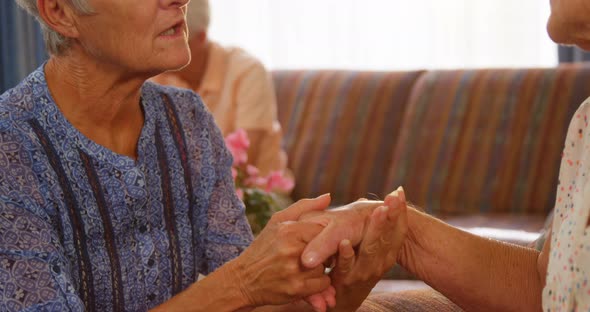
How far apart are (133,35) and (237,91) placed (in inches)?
81.5

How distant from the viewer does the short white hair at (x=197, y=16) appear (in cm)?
348

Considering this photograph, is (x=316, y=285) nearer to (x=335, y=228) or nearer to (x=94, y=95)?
(x=335, y=228)

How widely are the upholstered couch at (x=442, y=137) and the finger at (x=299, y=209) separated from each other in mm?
1492

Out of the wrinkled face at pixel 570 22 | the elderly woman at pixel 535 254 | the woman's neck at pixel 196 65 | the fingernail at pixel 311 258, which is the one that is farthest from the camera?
the woman's neck at pixel 196 65

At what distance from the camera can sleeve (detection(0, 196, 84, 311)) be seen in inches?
56.6

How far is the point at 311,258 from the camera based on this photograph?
154 cm

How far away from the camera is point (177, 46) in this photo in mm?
1658

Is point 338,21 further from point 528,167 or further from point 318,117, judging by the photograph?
point 528,167

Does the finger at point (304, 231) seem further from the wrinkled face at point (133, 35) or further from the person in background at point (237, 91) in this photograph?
the person in background at point (237, 91)

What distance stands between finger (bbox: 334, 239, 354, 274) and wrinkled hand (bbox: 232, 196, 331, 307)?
0.10 ft

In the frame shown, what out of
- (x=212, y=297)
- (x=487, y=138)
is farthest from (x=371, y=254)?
(x=487, y=138)

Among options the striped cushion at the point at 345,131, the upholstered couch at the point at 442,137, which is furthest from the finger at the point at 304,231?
the striped cushion at the point at 345,131

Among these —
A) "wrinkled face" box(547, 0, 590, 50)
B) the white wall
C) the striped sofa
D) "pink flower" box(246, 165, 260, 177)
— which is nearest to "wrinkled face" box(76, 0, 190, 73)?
"wrinkled face" box(547, 0, 590, 50)

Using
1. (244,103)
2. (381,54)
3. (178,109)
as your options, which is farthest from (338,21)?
(178,109)
